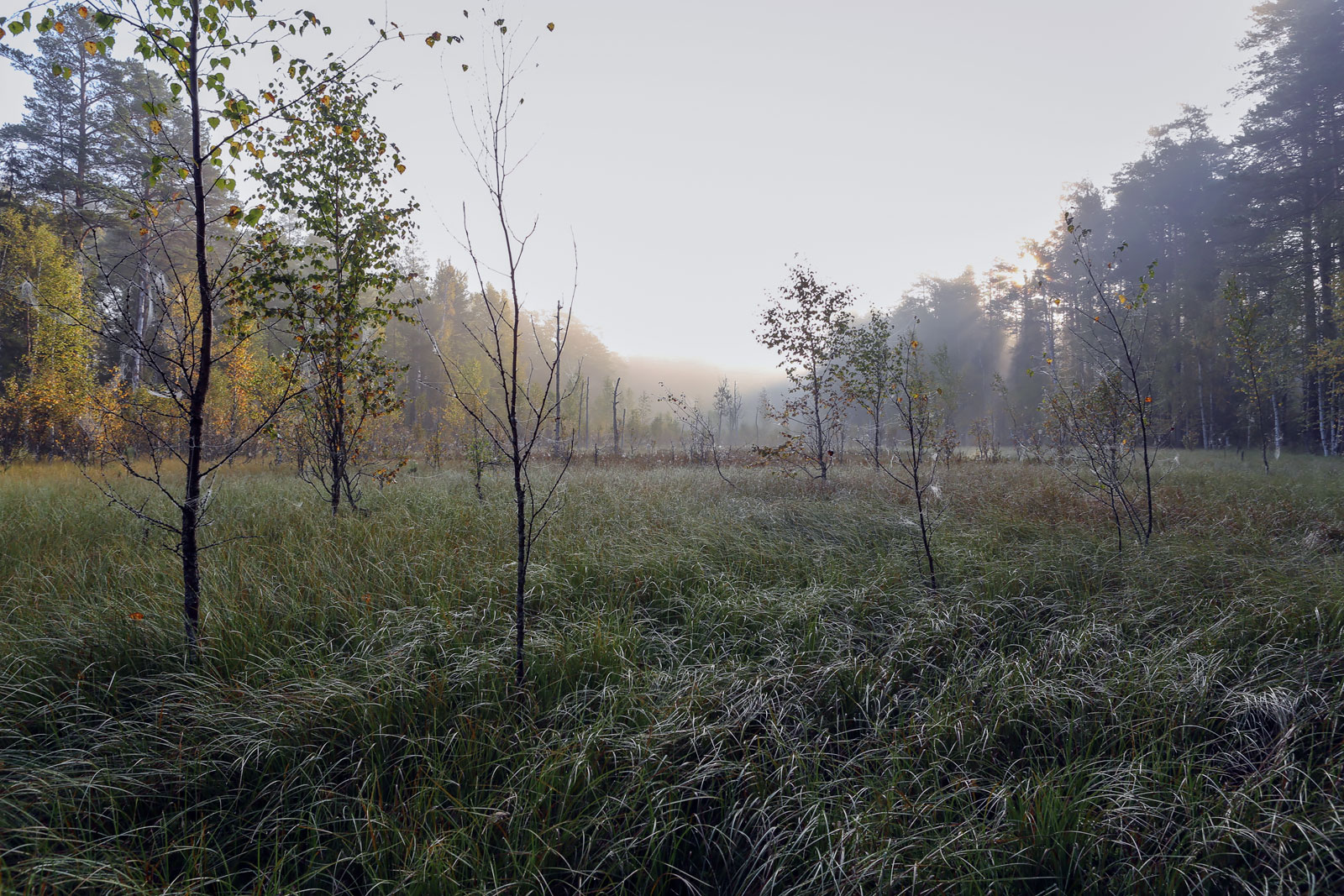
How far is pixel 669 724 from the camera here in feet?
7.68

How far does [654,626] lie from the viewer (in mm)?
3598

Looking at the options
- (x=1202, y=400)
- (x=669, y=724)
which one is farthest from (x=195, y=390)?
(x=1202, y=400)

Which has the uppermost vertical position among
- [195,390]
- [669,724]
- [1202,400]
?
[1202,400]

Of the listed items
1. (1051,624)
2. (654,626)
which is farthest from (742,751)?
(1051,624)

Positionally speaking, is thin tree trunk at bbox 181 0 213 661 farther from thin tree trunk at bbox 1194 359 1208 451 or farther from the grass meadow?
thin tree trunk at bbox 1194 359 1208 451

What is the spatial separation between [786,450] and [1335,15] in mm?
26610

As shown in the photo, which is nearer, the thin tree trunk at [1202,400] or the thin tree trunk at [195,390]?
the thin tree trunk at [195,390]

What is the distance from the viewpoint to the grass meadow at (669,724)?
1.74 m

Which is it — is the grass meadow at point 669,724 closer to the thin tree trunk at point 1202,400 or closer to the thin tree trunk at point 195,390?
the thin tree trunk at point 195,390

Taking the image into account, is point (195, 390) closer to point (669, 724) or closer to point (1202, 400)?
point (669, 724)

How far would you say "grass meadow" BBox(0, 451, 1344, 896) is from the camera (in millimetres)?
1742

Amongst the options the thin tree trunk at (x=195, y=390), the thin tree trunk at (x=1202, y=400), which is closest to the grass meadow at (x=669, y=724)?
the thin tree trunk at (x=195, y=390)

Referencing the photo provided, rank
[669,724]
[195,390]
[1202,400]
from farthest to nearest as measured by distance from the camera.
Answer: [1202,400]
[195,390]
[669,724]

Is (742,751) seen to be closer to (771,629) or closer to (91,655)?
(771,629)
